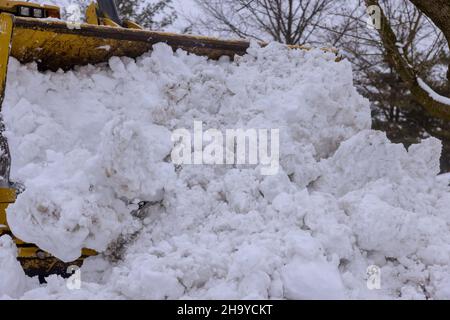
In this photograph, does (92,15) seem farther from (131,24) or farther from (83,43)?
(83,43)

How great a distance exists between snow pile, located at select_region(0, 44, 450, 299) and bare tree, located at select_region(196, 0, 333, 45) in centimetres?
941

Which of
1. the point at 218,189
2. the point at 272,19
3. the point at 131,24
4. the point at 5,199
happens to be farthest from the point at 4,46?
the point at 272,19

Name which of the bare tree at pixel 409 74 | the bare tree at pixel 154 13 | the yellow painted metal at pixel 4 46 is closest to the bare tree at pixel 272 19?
the bare tree at pixel 154 13

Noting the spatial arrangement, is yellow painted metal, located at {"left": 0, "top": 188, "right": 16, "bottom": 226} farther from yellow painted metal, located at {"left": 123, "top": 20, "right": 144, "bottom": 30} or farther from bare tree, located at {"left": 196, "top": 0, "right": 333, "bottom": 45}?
bare tree, located at {"left": 196, "top": 0, "right": 333, "bottom": 45}

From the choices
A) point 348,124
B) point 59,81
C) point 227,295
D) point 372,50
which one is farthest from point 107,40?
point 372,50

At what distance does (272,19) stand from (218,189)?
10.9 meters

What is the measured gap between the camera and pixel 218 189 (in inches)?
129

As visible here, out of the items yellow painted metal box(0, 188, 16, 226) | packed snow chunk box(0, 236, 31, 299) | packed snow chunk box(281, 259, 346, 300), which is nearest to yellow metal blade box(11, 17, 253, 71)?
yellow painted metal box(0, 188, 16, 226)

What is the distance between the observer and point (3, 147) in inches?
131

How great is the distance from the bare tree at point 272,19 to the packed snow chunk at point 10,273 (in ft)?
36.1

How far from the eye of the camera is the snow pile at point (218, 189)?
2693 millimetres

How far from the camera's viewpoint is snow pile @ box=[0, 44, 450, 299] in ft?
8.84

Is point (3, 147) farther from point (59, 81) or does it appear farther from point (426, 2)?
point (426, 2)

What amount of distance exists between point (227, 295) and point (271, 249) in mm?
361
